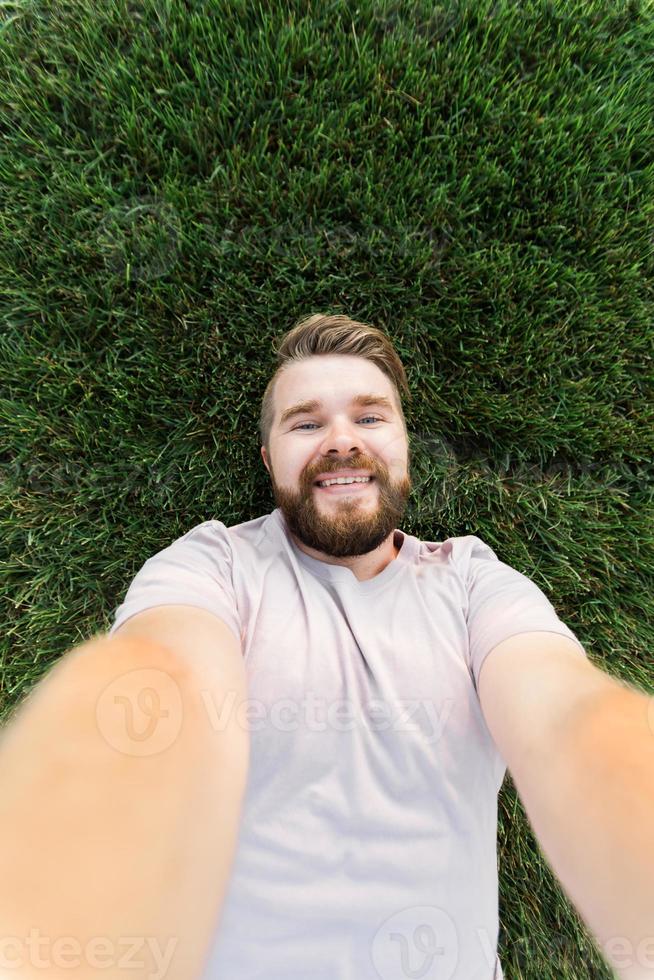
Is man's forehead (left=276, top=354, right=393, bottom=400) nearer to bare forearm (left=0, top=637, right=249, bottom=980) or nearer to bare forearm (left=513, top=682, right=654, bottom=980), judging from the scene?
bare forearm (left=0, top=637, right=249, bottom=980)

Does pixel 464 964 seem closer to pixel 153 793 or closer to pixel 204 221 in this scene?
pixel 153 793

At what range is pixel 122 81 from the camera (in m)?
2.01

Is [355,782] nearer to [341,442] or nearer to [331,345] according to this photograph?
[341,442]

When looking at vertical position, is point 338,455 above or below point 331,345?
below

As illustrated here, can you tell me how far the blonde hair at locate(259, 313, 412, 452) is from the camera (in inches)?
71.3

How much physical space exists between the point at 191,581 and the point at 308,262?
1359 mm

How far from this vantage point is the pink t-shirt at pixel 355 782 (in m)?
1.29

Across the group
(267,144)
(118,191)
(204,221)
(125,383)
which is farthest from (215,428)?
(267,144)

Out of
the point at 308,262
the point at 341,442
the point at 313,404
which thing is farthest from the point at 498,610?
the point at 308,262

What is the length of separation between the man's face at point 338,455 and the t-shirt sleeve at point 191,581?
0.27 m

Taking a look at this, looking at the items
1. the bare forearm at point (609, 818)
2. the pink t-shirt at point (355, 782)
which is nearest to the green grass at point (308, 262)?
the pink t-shirt at point (355, 782)

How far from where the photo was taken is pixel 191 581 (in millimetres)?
1360

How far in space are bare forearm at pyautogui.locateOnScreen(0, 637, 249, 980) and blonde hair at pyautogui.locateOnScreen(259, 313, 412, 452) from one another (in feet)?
3.31

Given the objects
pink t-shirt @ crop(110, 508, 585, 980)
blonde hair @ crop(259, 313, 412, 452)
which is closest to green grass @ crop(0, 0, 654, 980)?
blonde hair @ crop(259, 313, 412, 452)
